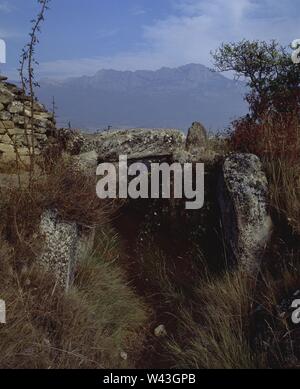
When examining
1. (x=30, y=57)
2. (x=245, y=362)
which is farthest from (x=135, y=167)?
(x=245, y=362)

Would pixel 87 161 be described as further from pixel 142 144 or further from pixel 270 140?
pixel 270 140

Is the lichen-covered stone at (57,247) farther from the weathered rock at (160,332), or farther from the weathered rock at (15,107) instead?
the weathered rock at (15,107)

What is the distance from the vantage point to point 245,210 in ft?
19.6

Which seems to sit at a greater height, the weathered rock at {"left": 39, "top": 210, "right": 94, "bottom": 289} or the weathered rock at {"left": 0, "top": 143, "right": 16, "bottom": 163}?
the weathered rock at {"left": 0, "top": 143, "right": 16, "bottom": 163}

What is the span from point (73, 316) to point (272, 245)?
7.66 feet

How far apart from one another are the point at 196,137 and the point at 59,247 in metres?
3.23

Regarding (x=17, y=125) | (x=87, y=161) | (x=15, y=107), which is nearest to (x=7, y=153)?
(x=17, y=125)

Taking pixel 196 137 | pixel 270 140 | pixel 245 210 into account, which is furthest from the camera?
pixel 196 137

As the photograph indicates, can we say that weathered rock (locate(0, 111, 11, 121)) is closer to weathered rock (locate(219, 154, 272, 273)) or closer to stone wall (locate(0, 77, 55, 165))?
stone wall (locate(0, 77, 55, 165))

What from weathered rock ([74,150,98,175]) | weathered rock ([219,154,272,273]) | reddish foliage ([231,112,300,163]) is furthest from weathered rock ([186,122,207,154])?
weathered rock ([219,154,272,273])

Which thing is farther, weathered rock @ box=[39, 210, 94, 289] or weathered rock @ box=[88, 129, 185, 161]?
weathered rock @ box=[88, 129, 185, 161]

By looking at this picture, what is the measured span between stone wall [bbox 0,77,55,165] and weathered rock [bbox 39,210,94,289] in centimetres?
180

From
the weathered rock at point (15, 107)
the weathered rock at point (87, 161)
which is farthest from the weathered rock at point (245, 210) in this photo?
the weathered rock at point (15, 107)

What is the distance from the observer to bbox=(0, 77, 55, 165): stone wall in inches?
291
